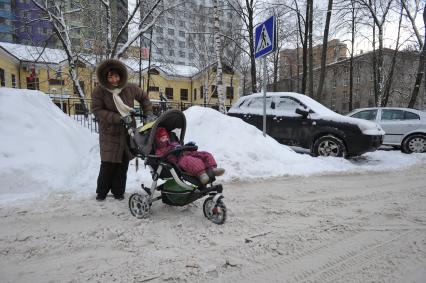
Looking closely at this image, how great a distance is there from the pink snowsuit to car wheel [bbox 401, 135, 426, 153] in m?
9.57

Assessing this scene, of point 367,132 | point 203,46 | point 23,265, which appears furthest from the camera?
point 203,46

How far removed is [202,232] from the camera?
3.48m

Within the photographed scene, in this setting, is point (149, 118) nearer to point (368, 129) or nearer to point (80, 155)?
point (80, 155)

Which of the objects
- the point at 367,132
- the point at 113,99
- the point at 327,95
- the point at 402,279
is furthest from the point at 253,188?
the point at 327,95

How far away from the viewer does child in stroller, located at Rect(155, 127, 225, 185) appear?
11.6ft

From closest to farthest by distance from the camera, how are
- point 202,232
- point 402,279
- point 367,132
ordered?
point 402,279, point 202,232, point 367,132

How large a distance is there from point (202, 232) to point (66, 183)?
2896mm

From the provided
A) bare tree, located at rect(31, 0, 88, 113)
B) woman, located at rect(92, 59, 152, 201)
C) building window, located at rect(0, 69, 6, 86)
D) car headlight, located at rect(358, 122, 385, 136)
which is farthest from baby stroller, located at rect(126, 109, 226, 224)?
building window, located at rect(0, 69, 6, 86)

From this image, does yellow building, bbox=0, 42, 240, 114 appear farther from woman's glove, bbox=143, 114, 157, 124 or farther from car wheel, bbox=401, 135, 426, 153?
woman's glove, bbox=143, 114, 157, 124

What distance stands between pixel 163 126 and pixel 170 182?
719mm

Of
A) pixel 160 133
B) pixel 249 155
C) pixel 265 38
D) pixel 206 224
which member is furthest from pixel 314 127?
pixel 206 224

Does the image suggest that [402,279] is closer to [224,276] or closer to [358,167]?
[224,276]

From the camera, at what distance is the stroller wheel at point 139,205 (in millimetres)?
3883

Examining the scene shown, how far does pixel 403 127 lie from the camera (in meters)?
10.9
